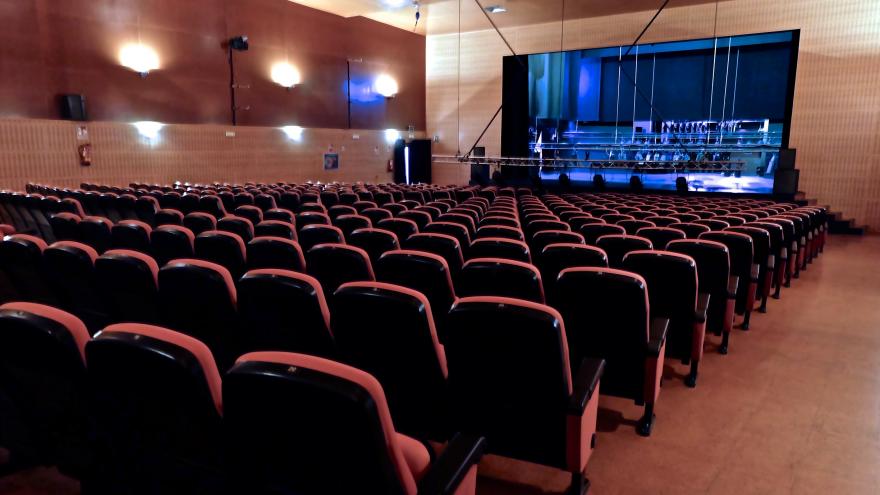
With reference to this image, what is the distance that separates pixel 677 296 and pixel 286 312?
2440 mm

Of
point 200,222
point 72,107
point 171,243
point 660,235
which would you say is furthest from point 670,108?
point 171,243

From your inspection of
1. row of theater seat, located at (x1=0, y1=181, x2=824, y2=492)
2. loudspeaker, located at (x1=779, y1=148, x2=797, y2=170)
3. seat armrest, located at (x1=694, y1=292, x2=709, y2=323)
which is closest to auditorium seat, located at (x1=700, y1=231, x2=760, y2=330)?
row of theater seat, located at (x1=0, y1=181, x2=824, y2=492)

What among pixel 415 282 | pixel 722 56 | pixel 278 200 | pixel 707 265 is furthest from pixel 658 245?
pixel 722 56

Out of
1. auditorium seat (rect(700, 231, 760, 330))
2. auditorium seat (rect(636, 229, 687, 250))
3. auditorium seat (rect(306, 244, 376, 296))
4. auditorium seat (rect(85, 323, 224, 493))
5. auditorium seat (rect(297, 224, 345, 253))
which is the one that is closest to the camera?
auditorium seat (rect(85, 323, 224, 493))

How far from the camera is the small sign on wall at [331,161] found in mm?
16031

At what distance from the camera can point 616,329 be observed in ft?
9.39

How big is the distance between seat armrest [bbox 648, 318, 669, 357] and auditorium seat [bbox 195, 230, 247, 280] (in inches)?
106

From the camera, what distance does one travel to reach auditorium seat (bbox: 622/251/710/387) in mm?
3387

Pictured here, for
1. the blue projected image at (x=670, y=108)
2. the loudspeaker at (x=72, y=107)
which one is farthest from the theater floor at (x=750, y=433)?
the loudspeaker at (x=72, y=107)

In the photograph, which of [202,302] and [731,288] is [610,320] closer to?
[731,288]

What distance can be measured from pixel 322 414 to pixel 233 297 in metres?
1.49

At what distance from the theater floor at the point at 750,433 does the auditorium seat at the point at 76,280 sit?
104cm

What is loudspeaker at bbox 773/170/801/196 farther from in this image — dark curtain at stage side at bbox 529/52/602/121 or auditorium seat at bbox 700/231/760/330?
auditorium seat at bbox 700/231/760/330

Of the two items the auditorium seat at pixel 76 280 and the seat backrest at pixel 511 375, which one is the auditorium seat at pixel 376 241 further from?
the seat backrest at pixel 511 375
